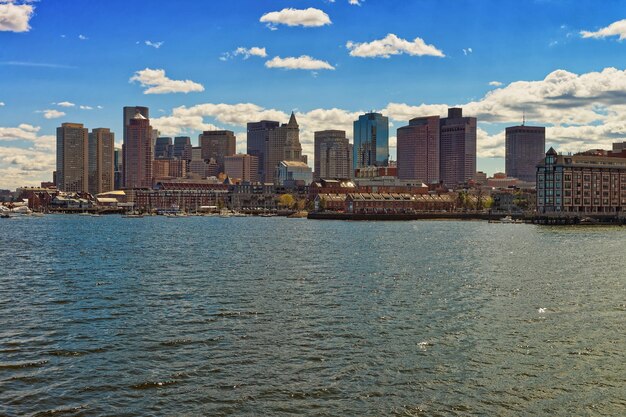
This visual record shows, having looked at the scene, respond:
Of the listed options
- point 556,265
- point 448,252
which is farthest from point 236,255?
point 556,265

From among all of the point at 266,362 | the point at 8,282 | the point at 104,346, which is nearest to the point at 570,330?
the point at 266,362

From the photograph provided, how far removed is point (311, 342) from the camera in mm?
35062

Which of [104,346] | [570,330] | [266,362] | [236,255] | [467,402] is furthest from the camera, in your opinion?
[236,255]

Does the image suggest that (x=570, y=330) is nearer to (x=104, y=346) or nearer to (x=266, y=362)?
(x=266, y=362)

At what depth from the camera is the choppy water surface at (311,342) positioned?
2620cm

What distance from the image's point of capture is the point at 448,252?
94.1 meters

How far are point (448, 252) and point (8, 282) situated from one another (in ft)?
185

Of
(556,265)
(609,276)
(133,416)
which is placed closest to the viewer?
(133,416)

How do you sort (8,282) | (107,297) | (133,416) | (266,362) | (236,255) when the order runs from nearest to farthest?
(133,416) → (266,362) → (107,297) → (8,282) → (236,255)

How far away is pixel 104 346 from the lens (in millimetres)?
34094

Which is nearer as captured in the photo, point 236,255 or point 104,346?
point 104,346

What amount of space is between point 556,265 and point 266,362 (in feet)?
176

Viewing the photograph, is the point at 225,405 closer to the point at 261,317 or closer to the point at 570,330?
the point at 261,317

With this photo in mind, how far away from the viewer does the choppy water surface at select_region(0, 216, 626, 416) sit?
26203mm
